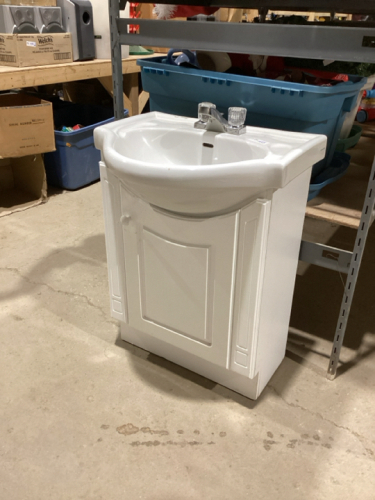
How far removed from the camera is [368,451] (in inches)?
44.1

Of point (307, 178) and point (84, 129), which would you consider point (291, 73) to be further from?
point (84, 129)

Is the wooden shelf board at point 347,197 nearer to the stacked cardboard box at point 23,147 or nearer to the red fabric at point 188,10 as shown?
the red fabric at point 188,10

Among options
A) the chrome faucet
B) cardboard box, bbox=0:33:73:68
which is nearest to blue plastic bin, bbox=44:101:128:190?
cardboard box, bbox=0:33:73:68

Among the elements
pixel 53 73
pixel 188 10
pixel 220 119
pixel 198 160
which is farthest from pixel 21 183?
pixel 220 119

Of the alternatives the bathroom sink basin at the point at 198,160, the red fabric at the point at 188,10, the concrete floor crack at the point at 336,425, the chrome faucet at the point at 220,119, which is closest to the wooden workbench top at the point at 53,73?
the red fabric at the point at 188,10

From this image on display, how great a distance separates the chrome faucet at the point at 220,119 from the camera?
110 cm

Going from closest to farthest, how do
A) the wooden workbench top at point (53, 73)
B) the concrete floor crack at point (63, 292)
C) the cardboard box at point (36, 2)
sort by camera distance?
the concrete floor crack at point (63, 292)
the wooden workbench top at point (53, 73)
the cardboard box at point (36, 2)

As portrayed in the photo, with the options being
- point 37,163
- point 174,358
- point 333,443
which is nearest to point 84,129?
point 37,163

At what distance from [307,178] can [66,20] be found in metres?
1.94

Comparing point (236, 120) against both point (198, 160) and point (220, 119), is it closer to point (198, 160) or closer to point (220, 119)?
point (220, 119)

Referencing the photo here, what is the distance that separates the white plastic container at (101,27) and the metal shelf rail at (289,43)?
131cm

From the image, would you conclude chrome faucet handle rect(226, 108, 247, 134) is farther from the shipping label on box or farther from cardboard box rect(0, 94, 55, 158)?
the shipping label on box

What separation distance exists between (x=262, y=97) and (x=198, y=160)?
250 mm

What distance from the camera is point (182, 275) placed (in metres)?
1.13
